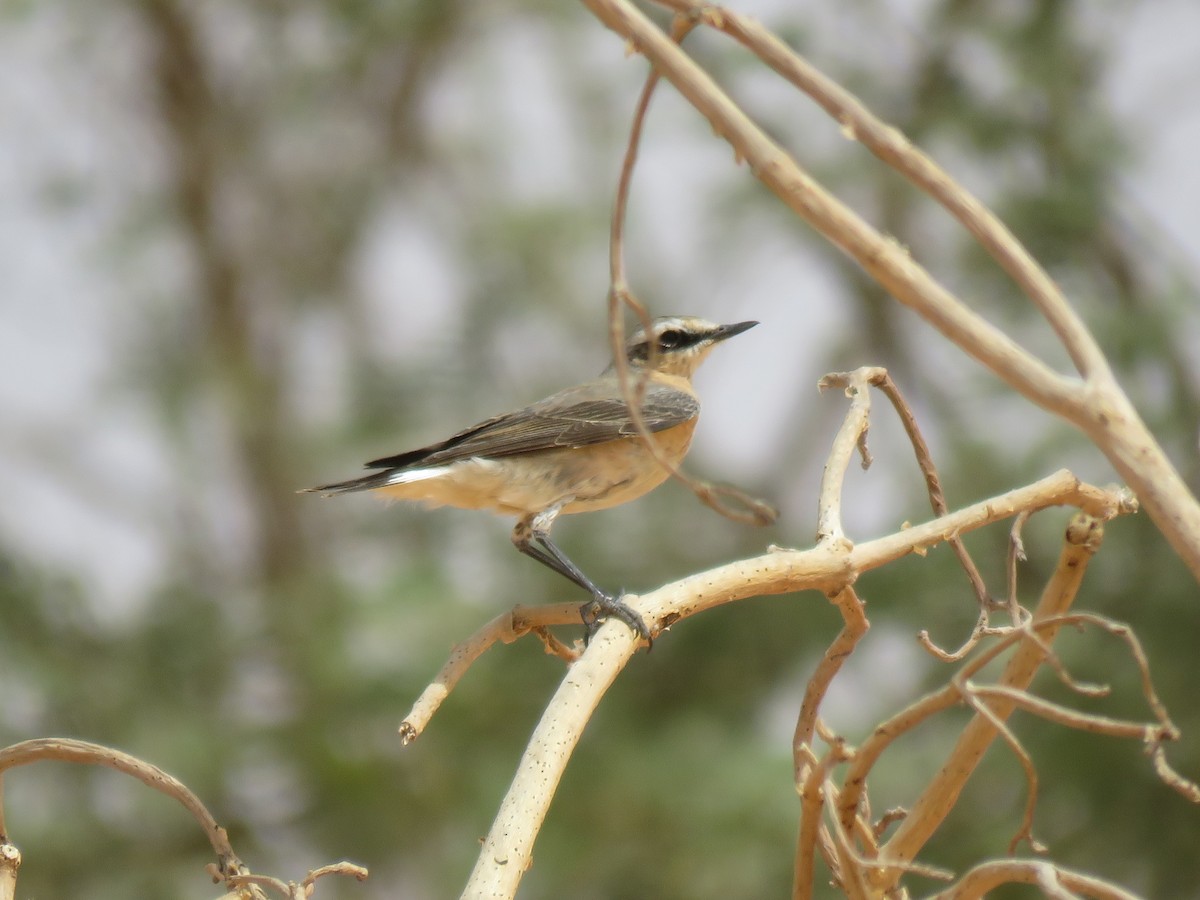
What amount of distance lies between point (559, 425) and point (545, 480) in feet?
0.95

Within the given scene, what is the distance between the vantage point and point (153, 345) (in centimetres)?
1194

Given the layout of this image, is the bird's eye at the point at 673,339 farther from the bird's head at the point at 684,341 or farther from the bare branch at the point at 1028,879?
the bare branch at the point at 1028,879

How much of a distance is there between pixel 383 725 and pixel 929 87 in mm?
5315

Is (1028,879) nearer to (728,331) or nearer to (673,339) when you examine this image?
(728,331)

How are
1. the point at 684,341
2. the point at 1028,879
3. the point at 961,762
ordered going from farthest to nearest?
the point at 684,341 < the point at 961,762 < the point at 1028,879

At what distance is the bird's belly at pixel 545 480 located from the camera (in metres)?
5.17

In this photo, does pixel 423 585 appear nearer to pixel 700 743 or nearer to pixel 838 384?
pixel 700 743

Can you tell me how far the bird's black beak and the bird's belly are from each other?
2.74 ft

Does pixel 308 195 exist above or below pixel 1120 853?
above

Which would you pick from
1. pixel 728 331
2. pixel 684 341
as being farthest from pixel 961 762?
pixel 684 341

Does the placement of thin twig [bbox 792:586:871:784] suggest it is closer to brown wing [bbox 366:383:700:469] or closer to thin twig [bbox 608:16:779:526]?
thin twig [bbox 608:16:779:526]

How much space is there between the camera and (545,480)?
17.3 feet

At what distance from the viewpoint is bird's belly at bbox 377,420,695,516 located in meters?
5.17

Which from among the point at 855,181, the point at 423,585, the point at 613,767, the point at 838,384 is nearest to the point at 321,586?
the point at 423,585
